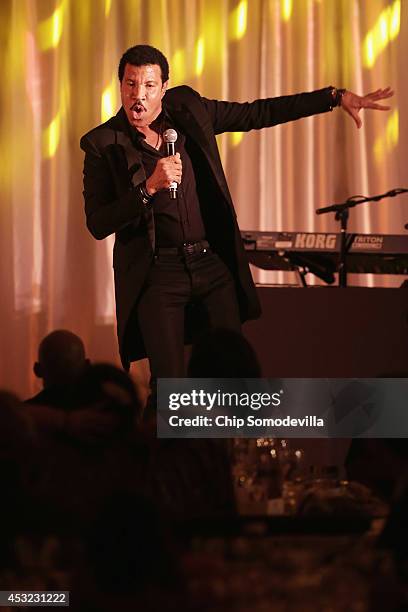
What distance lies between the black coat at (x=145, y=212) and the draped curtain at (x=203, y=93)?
1871mm

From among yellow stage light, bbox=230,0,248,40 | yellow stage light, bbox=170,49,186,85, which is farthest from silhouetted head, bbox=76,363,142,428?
A: yellow stage light, bbox=230,0,248,40

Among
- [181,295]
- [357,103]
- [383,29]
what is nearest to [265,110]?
[357,103]

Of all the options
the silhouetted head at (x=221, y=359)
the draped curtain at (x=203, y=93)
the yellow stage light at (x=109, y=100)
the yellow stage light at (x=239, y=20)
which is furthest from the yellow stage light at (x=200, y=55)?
the silhouetted head at (x=221, y=359)

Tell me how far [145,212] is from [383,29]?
266 centimetres

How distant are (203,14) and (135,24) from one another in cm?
30

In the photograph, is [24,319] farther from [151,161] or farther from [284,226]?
[151,161]

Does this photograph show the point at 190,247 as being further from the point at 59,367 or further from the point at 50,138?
the point at 50,138

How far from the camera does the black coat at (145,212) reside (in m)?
1.95

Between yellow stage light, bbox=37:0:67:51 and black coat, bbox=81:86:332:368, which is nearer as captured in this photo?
black coat, bbox=81:86:332:368

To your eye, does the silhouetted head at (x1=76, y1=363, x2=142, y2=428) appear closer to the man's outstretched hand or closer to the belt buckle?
the belt buckle

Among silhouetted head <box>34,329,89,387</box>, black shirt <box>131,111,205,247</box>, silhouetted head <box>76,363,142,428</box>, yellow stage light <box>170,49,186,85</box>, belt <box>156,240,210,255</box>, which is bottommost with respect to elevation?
silhouetted head <box>76,363,142,428</box>

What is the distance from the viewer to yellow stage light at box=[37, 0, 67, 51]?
398cm

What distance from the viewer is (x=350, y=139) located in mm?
4223

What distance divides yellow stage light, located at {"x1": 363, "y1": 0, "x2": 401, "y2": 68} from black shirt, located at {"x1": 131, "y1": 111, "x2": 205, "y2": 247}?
8.08 ft
